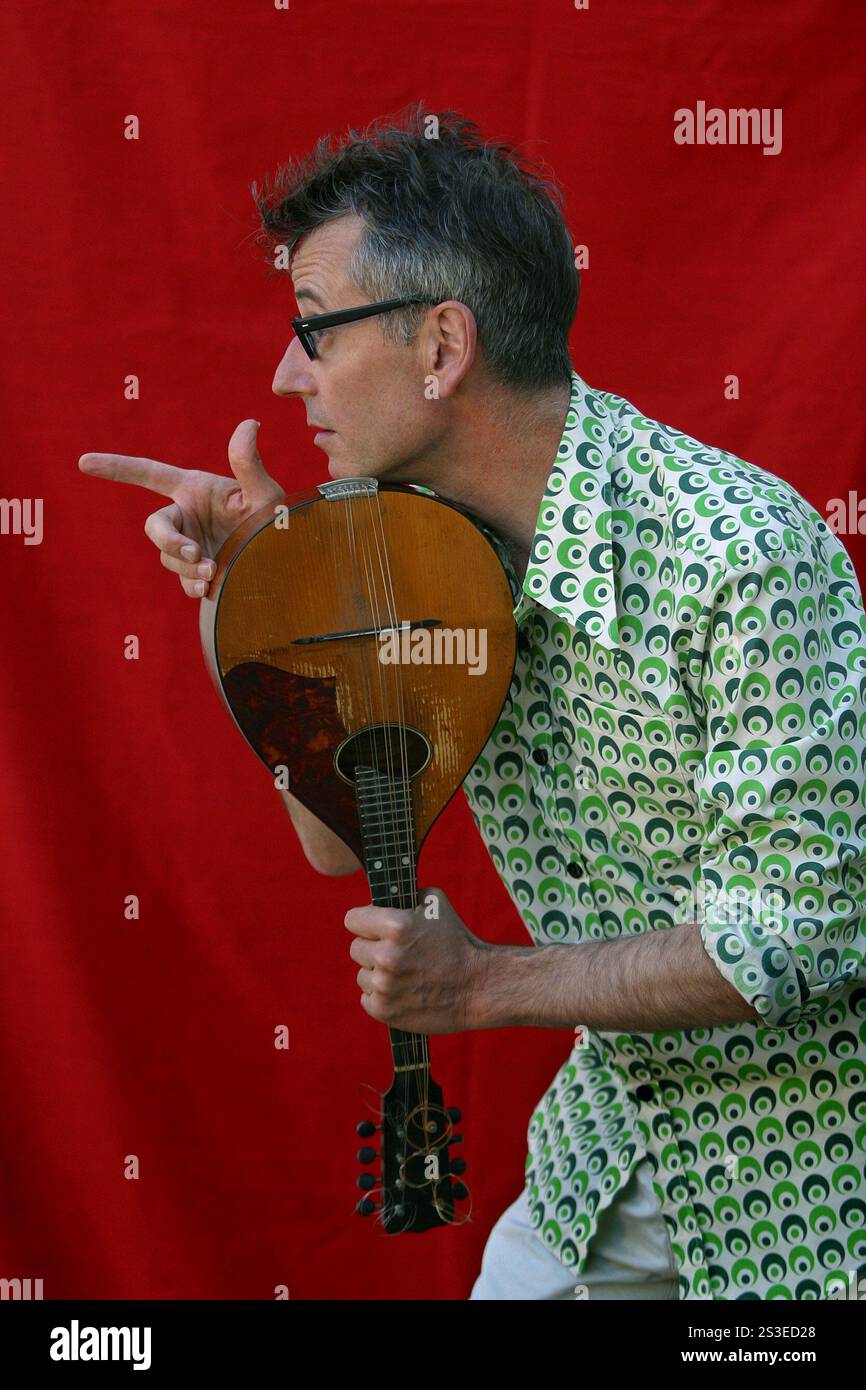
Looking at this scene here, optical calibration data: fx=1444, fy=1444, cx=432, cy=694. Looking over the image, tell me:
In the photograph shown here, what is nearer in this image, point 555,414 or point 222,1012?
point 555,414

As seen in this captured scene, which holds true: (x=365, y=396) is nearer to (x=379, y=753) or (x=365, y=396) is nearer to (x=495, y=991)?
(x=379, y=753)

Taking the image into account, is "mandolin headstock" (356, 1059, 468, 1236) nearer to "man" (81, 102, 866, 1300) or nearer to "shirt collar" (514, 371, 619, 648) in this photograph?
"man" (81, 102, 866, 1300)

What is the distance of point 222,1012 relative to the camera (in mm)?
2471

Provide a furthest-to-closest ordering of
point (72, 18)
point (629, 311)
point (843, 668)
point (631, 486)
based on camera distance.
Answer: point (629, 311) → point (72, 18) → point (631, 486) → point (843, 668)

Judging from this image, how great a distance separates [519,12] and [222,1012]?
5.72 ft

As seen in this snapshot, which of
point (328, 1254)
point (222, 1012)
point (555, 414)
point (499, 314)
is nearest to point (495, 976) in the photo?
point (555, 414)

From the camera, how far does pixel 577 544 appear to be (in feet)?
4.95

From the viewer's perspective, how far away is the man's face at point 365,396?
5.22 feet

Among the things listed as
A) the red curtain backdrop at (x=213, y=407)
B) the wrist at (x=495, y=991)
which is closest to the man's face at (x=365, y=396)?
the wrist at (x=495, y=991)

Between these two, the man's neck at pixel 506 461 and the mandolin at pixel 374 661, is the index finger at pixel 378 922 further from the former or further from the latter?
the man's neck at pixel 506 461

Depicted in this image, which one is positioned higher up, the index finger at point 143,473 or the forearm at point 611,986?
the index finger at point 143,473

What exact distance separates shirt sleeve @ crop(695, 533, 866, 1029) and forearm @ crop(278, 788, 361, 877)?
532 mm

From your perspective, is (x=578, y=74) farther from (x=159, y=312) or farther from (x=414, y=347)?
(x=414, y=347)

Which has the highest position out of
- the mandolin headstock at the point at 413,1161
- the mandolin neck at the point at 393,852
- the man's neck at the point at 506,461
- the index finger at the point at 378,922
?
the man's neck at the point at 506,461
